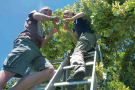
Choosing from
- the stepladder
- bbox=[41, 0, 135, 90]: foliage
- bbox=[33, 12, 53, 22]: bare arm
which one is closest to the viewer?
the stepladder

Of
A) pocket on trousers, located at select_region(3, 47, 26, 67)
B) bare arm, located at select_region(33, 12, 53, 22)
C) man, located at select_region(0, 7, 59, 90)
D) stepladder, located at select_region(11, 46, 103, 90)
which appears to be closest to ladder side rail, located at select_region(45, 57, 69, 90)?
stepladder, located at select_region(11, 46, 103, 90)

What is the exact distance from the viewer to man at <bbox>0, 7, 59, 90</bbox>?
1982 millimetres

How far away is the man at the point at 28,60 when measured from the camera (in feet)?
6.50

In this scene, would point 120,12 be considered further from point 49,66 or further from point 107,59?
point 49,66

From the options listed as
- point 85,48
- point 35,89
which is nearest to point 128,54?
point 85,48

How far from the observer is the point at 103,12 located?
281cm

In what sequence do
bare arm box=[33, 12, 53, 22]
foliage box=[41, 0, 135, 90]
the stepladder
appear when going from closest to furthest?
the stepladder, foliage box=[41, 0, 135, 90], bare arm box=[33, 12, 53, 22]

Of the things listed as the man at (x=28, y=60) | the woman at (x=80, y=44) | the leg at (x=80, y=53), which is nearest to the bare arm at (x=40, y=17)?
the man at (x=28, y=60)

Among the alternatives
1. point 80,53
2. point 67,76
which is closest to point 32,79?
point 67,76

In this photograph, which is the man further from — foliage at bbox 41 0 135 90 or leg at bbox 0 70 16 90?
foliage at bbox 41 0 135 90

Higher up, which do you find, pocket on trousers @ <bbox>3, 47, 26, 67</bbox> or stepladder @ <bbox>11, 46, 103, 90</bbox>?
pocket on trousers @ <bbox>3, 47, 26, 67</bbox>

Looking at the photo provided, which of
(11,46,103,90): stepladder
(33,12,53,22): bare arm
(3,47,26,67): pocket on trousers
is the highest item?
(33,12,53,22): bare arm

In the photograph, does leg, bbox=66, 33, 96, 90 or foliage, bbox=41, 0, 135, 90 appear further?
foliage, bbox=41, 0, 135, 90

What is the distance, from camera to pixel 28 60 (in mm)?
2197
